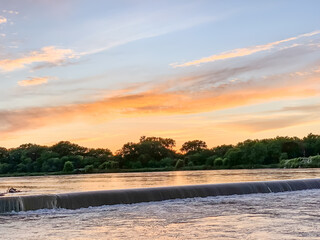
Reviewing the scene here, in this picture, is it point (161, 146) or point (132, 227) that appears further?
point (161, 146)

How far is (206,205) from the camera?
21312mm

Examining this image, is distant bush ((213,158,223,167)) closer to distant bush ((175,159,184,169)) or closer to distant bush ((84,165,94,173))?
distant bush ((175,159,184,169))

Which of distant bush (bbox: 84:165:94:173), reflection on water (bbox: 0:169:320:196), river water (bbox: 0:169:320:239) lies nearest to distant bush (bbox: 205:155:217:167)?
distant bush (bbox: 84:165:94:173)

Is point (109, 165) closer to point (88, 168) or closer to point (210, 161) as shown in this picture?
point (88, 168)

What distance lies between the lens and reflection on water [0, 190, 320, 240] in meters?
13.9

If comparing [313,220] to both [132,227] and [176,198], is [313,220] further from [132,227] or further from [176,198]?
[176,198]

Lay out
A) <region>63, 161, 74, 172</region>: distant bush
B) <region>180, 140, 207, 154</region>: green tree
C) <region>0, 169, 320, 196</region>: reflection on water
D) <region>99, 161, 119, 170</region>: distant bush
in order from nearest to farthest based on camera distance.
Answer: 1. <region>0, 169, 320, 196</region>: reflection on water
2. <region>63, 161, 74, 172</region>: distant bush
3. <region>99, 161, 119, 170</region>: distant bush
4. <region>180, 140, 207, 154</region>: green tree

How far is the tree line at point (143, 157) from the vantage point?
4158 inches

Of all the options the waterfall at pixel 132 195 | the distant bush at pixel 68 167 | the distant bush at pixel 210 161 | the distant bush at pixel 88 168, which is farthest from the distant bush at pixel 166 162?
the waterfall at pixel 132 195

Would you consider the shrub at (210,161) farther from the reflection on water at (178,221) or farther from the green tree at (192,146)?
the reflection on water at (178,221)

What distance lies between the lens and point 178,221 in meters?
16.5

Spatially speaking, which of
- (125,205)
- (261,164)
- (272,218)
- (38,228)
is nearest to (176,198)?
(125,205)

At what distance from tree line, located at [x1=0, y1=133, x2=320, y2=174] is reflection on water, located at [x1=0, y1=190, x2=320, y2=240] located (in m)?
73.8

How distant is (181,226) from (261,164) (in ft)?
298
